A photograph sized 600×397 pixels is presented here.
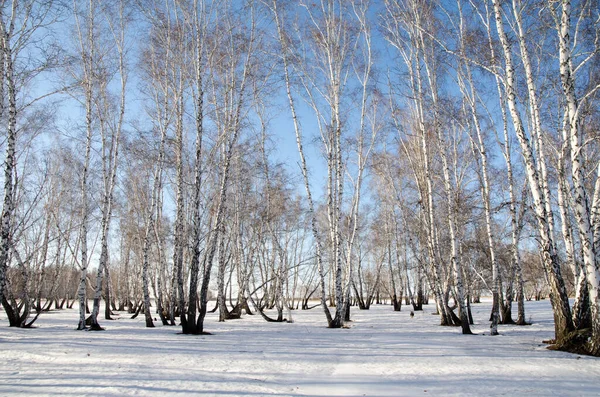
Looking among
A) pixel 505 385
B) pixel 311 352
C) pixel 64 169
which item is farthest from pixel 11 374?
pixel 64 169

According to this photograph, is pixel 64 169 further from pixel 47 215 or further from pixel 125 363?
pixel 125 363

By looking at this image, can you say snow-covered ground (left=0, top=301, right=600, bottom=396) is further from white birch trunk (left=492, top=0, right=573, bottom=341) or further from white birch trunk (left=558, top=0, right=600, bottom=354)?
white birch trunk (left=558, top=0, right=600, bottom=354)

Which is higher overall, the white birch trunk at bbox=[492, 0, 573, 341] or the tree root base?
the white birch trunk at bbox=[492, 0, 573, 341]

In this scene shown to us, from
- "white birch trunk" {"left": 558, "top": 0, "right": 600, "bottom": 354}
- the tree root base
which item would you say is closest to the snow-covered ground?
the tree root base

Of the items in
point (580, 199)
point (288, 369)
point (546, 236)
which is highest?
point (580, 199)

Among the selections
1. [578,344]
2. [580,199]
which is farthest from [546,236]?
[578,344]

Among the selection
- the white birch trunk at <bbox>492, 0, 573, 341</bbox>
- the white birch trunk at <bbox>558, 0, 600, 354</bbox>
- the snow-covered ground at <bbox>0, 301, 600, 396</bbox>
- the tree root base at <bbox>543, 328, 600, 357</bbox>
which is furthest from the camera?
the white birch trunk at <bbox>492, 0, 573, 341</bbox>

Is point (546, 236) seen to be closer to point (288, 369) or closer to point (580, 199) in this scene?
point (580, 199)

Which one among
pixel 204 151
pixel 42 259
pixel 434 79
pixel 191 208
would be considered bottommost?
pixel 42 259

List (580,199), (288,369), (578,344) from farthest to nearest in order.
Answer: (578,344), (580,199), (288,369)

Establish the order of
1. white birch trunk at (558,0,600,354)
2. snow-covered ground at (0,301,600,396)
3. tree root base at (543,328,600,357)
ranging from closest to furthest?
snow-covered ground at (0,301,600,396) → white birch trunk at (558,0,600,354) → tree root base at (543,328,600,357)

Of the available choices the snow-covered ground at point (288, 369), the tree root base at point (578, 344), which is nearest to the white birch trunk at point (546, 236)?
the tree root base at point (578, 344)

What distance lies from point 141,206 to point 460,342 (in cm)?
1507

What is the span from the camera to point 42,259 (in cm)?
2102
